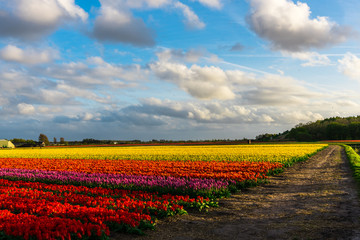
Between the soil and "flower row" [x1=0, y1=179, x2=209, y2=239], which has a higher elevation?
"flower row" [x1=0, y1=179, x2=209, y2=239]

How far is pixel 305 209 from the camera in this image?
10.2 meters

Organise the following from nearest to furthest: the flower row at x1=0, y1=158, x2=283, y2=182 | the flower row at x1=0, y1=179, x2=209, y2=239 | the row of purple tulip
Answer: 1. the flower row at x1=0, y1=179, x2=209, y2=239
2. the row of purple tulip
3. the flower row at x1=0, y1=158, x2=283, y2=182

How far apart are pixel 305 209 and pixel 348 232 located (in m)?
2.68

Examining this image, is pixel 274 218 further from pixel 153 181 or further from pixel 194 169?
pixel 194 169

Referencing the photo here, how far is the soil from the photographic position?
24.6 feet

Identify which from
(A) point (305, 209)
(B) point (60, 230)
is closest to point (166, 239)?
(B) point (60, 230)

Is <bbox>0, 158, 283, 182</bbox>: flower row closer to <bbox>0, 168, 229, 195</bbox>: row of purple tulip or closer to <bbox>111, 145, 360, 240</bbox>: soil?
<bbox>0, 168, 229, 195</bbox>: row of purple tulip

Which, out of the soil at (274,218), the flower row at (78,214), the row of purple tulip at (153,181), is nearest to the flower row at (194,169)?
the row of purple tulip at (153,181)

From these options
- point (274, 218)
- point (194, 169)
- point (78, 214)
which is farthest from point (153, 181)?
point (194, 169)

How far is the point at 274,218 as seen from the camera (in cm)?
909

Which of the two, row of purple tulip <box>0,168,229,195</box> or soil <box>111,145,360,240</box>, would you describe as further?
row of purple tulip <box>0,168,229,195</box>

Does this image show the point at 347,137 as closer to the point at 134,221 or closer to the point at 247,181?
the point at 247,181

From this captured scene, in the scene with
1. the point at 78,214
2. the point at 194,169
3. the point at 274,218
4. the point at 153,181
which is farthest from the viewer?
the point at 194,169

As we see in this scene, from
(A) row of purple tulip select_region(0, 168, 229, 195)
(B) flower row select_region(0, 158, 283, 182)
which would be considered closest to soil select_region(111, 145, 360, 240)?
(A) row of purple tulip select_region(0, 168, 229, 195)
